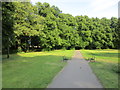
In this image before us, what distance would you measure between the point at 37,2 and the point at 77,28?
1868cm

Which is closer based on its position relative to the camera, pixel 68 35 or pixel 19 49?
pixel 19 49

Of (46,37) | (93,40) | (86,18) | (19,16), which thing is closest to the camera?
(19,16)

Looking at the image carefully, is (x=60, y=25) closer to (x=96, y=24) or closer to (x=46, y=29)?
(x=46, y=29)

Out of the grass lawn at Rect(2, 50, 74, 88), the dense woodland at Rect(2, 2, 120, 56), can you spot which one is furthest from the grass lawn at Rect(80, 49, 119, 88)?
the dense woodland at Rect(2, 2, 120, 56)

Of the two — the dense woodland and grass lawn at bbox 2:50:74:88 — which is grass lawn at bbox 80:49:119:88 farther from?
the dense woodland

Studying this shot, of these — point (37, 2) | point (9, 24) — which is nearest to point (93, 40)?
point (37, 2)

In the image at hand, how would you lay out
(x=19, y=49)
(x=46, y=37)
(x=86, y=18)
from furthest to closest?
(x=86, y=18) → (x=46, y=37) → (x=19, y=49)

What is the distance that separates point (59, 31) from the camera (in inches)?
1198

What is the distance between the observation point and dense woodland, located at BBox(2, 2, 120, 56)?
21734 millimetres

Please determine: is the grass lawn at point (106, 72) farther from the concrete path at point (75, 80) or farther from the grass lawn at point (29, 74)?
the grass lawn at point (29, 74)

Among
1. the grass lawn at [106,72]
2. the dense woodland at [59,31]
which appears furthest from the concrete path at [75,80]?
the dense woodland at [59,31]

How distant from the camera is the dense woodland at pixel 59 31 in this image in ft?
71.3

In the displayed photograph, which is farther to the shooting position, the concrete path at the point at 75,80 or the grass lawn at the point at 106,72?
the grass lawn at the point at 106,72

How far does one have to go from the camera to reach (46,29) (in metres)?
25.5
